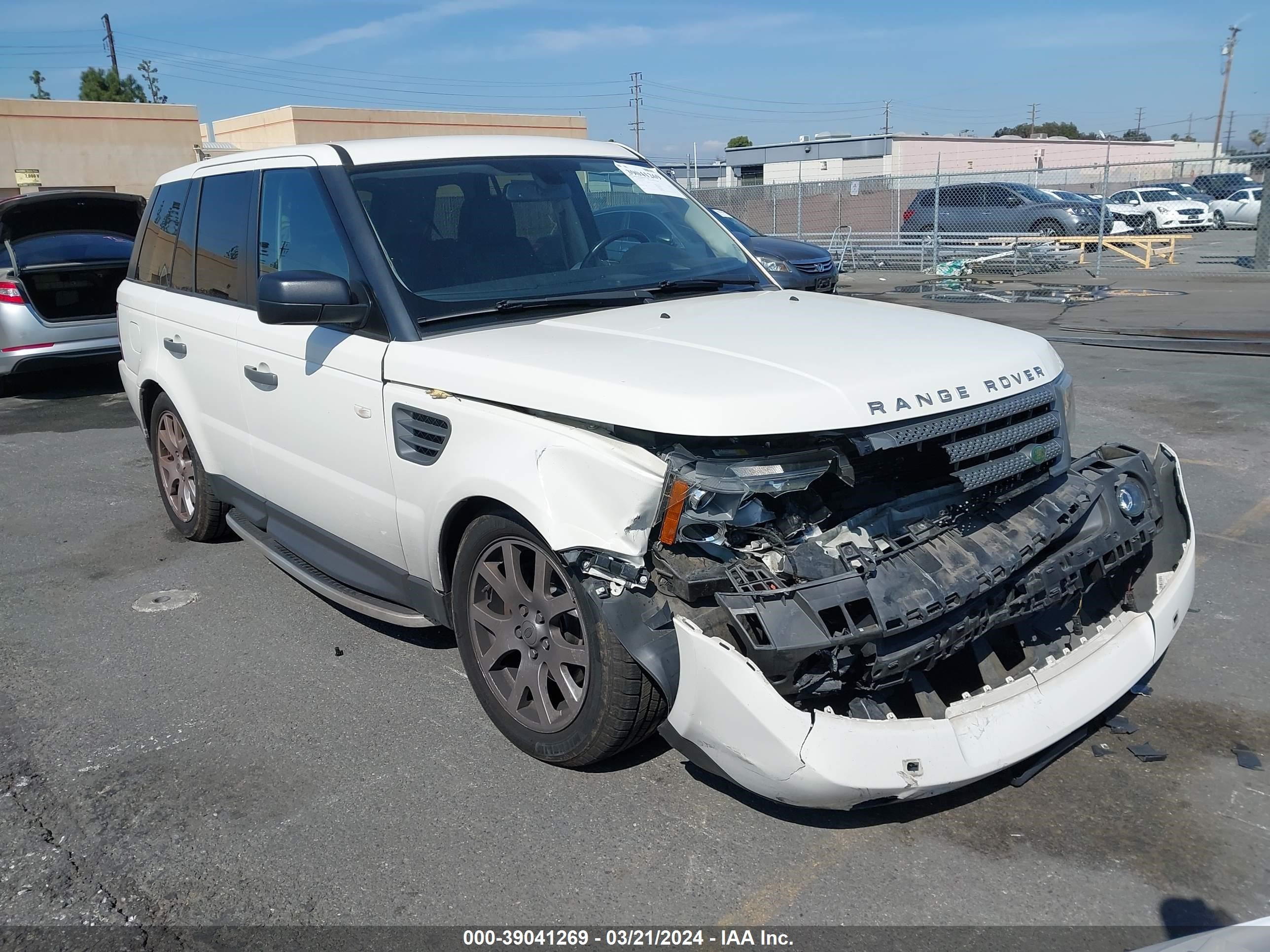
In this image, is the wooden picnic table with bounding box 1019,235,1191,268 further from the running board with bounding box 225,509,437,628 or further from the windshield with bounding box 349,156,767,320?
the running board with bounding box 225,509,437,628

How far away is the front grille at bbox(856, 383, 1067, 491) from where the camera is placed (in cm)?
287

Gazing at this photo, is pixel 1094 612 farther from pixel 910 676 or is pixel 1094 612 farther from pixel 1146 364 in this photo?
pixel 1146 364

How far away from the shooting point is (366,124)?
3566cm

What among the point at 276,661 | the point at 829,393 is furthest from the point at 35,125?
the point at 829,393

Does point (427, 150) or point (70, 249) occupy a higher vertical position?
point (427, 150)

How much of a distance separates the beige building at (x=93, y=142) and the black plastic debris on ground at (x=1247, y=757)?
34.4 meters

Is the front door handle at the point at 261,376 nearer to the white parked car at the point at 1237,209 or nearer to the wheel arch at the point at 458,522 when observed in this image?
the wheel arch at the point at 458,522

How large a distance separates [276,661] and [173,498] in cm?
211

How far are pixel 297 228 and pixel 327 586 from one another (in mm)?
1477

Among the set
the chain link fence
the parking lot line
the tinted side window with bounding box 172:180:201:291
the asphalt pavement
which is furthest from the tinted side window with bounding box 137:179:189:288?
the chain link fence

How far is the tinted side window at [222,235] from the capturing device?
4609mm

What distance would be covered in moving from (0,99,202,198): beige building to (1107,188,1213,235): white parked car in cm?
2845

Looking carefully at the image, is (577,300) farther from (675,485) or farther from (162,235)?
(162,235)

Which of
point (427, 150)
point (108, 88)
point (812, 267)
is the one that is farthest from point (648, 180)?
point (108, 88)
